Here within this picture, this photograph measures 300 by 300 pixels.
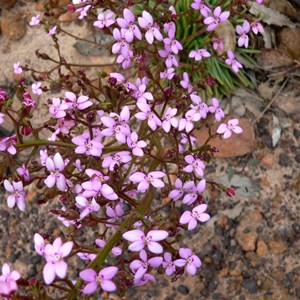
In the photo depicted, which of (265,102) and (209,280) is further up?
(265,102)

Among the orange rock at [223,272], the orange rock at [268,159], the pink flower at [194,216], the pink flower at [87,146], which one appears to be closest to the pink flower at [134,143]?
the pink flower at [87,146]

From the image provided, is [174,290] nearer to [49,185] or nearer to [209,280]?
Result: [209,280]

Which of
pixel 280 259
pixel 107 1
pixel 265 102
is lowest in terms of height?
pixel 280 259

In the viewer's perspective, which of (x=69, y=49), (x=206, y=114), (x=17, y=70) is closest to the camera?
(x=206, y=114)

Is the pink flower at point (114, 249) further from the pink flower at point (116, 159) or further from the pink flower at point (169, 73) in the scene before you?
the pink flower at point (169, 73)

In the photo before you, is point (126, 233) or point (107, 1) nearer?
point (126, 233)

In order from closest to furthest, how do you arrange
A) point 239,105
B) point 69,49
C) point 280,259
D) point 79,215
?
point 79,215 → point 280,259 → point 239,105 → point 69,49

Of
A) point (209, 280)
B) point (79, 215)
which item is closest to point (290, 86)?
point (209, 280)
